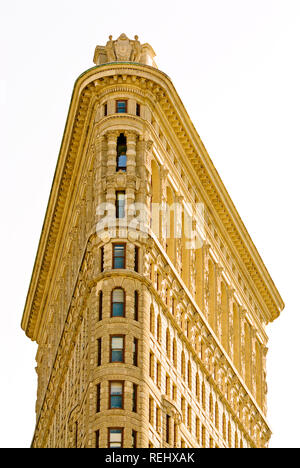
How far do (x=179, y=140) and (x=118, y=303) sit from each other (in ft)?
73.6

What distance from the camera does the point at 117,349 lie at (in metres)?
126

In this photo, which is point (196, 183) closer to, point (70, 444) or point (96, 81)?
point (96, 81)

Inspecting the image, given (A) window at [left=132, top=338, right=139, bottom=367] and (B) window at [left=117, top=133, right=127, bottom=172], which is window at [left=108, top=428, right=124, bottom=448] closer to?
(A) window at [left=132, top=338, right=139, bottom=367]

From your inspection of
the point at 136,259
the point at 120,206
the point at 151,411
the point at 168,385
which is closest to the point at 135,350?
the point at 151,411

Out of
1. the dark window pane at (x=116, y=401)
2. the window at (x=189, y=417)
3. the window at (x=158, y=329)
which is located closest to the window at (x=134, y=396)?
the dark window pane at (x=116, y=401)

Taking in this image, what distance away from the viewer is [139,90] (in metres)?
138

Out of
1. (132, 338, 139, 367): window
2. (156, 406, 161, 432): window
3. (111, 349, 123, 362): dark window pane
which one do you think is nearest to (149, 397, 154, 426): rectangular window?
(156, 406, 161, 432): window

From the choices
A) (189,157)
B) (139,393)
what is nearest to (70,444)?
(139,393)

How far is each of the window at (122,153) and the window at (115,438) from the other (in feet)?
77.3

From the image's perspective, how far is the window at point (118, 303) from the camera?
5037 inches

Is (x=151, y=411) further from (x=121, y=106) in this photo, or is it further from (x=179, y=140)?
(x=179, y=140)

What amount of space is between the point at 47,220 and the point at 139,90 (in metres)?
27.1
